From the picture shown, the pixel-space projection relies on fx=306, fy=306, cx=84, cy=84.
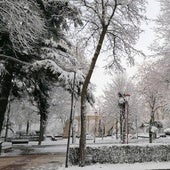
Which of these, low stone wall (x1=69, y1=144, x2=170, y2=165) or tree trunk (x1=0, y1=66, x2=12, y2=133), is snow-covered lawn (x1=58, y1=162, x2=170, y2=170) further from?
tree trunk (x1=0, y1=66, x2=12, y2=133)

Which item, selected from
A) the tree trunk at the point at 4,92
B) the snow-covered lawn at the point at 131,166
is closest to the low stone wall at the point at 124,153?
the snow-covered lawn at the point at 131,166

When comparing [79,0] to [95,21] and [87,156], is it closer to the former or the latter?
[95,21]

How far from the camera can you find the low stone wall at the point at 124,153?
14555 millimetres

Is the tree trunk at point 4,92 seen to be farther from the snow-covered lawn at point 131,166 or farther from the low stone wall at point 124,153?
the snow-covered lawn at point 131,166

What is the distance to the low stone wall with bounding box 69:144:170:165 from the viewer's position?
14.6m

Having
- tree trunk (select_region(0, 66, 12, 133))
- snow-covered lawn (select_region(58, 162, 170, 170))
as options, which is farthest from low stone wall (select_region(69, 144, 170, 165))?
tree trunk (select_region(0, 66, 12, 133))

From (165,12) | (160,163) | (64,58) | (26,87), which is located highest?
(165,12)

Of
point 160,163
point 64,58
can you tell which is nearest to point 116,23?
point 64,58

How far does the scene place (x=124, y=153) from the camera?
14875 millimetres

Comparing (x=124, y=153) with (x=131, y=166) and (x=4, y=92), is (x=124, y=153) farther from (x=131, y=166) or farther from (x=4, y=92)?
(x=4, y=92)

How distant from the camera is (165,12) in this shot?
23.3 m

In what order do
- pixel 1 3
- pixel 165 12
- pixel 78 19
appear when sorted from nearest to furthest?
1. pixel 1 3
2. pixel 78 19
3. pixel 165 12

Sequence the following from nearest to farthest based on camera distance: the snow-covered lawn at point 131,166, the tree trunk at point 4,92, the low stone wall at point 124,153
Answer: the snow-covered lawn at point 131,166, the low stone wall at point 124,153, the tree trunk at point 4,92

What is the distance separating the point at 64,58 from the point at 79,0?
3.89 meters
